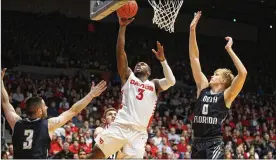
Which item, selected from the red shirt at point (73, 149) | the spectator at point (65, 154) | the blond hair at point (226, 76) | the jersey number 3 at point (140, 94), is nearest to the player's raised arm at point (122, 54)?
the jersey number 3 at point (140, 94)

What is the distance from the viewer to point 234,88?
5992 millimetres

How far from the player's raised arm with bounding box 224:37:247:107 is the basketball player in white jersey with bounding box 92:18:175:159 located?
0.95m

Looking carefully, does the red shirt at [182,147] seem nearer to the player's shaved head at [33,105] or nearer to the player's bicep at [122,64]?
the player's bicep at [122,64]

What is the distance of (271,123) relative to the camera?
20.1 meters

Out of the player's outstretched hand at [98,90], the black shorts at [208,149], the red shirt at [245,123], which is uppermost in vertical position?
the red shirt at [245,123]

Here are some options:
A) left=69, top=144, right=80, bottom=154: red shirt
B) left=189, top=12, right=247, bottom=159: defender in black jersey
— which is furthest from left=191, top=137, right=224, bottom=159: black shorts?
left=69, top=144, right=80, bottom=154: red shirt

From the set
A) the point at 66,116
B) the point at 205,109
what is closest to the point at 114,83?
the point at 205,109

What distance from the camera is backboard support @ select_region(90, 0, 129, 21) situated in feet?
20.1

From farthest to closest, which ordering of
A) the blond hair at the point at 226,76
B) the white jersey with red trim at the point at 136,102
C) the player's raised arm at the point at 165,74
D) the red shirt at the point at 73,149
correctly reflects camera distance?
the red shirt at the point at 73,149
the white jersey with red trim at the point at 136,102
the player's raised arm at the point at 165,74
the blond hair at the point at 226,76

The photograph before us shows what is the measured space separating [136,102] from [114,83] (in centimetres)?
1397

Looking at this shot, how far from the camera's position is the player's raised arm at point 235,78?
19.3 feet

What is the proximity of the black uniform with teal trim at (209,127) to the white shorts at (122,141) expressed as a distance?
98 cm

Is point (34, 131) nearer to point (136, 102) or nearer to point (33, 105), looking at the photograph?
point (33, 105)

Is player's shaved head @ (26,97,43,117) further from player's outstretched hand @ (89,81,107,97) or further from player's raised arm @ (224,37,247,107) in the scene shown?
player's raised arm @ (224,37,247,107)
